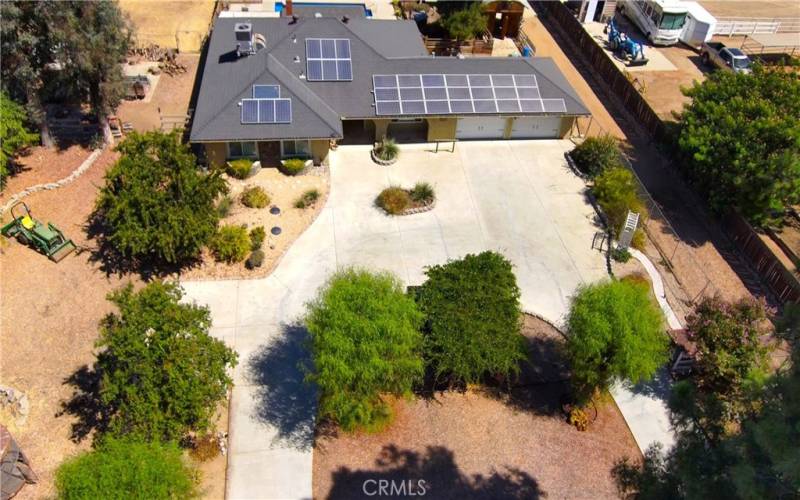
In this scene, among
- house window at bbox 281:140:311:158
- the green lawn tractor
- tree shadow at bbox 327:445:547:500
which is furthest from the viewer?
house window at bbox 281:140:311:158

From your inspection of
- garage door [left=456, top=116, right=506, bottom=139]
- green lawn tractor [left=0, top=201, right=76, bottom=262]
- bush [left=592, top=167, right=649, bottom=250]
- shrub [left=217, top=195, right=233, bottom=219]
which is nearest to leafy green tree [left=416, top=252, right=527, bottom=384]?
bush [left=592, top=167, right=649, bottom=250]

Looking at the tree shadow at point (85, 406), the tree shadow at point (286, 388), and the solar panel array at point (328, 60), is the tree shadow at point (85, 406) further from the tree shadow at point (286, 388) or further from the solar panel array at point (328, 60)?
the solar panel array at point (328, 60)

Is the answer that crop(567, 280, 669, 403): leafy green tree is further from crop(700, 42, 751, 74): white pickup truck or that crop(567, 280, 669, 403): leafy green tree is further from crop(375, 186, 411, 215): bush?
crop(700, 42, 751, 74): white pickup truck

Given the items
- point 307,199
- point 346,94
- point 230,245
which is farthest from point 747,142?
point 230,245

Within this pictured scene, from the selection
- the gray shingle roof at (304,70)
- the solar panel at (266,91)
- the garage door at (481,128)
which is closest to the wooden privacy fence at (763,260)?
the gray shingle roof at (304,70)

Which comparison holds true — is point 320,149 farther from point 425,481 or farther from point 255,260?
point 425,481
